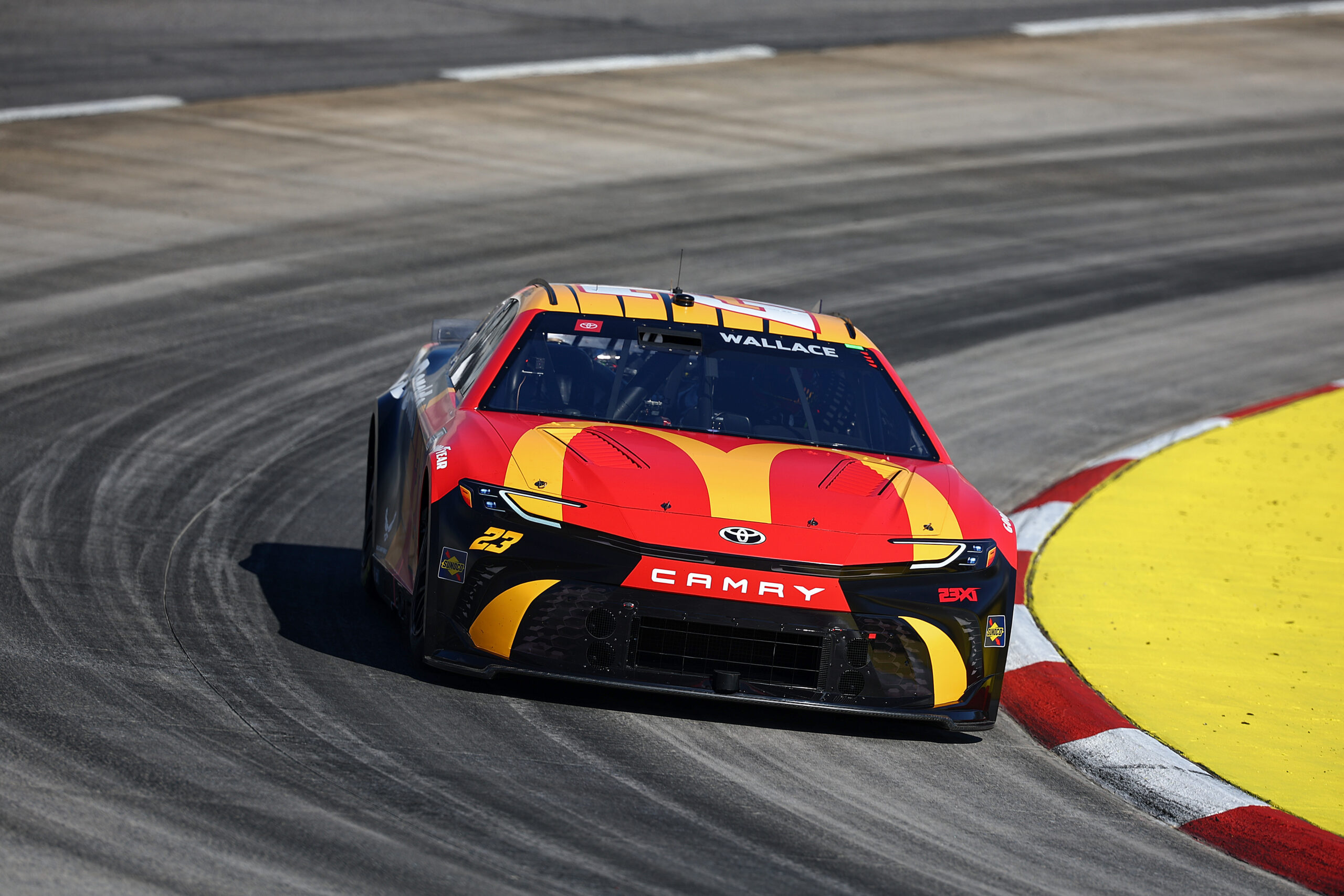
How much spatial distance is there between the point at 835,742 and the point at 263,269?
27.6 ft

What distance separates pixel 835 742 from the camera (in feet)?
20.5

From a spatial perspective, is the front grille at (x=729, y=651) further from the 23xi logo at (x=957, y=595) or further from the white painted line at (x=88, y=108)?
the white painted line at (x=88, y=108)

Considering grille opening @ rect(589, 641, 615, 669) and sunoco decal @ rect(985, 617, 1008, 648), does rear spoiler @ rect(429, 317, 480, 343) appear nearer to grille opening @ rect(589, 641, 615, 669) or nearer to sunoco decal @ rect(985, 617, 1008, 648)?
grille opening @ rect(589, 641, 615, 669)

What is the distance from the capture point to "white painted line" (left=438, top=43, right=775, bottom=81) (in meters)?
21.2

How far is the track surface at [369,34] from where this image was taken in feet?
65.7

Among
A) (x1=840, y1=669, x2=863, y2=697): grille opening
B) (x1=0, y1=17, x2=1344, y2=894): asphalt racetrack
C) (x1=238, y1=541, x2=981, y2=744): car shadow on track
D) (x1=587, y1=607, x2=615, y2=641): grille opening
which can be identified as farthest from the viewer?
(x1=238, y1=541, x2=981, y2=744): car shadow on track

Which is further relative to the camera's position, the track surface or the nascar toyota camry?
the track surface

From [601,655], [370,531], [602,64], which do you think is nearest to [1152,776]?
[601,655]

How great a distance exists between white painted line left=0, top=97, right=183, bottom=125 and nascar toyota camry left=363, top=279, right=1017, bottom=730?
40.0 ft

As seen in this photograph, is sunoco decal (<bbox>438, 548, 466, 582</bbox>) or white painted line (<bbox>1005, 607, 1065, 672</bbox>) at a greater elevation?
sunoco decal (<bbox>438, 548, 466, 582</bbox>)

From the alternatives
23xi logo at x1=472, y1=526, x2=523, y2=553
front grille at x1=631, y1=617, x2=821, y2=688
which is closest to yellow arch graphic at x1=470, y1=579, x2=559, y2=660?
23xi logo at x1=472, y1=526, x2=523, y2=553

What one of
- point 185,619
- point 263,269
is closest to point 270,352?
point 263,269

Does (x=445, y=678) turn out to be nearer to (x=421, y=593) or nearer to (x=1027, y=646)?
(x=421, y=593)

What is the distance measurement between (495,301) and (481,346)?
5.55 m
